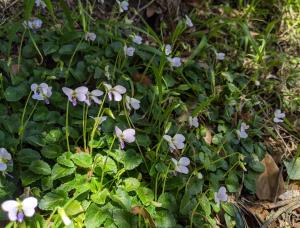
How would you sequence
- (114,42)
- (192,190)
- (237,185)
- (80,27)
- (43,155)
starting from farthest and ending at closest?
(80,27) < (114,42) < (237,185) < (192,190) < (43,155)

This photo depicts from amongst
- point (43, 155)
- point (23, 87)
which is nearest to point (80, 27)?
point (23, 87)

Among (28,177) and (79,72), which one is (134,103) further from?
(28,177)

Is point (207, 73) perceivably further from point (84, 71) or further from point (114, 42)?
point (84, 71)

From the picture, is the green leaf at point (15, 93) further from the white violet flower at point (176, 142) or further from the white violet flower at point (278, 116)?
the white violet flower at point (278, 116)

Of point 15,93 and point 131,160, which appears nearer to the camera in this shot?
point 131,160

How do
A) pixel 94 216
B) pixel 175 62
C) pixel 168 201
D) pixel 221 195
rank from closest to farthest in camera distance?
pixel 94 216 → pixel 168 201 → pixel 221 195 → pixel 175 62

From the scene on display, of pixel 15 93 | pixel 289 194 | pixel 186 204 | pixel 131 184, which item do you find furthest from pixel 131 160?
pixel 289 194

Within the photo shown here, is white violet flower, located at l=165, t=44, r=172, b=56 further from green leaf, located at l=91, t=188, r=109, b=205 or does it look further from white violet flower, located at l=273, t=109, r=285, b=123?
green leaf, located at l=91, t=188, r=109, b=205
